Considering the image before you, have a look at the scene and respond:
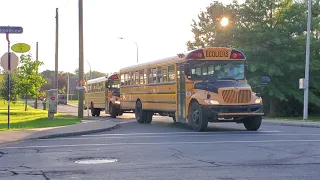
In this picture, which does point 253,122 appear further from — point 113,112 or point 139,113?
point 113,112

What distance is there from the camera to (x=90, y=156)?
11750mm

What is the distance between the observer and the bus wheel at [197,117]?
59.6ft

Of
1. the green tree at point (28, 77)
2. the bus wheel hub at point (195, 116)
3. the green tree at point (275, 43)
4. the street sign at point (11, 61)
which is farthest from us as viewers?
the green tree at point (28, 77)

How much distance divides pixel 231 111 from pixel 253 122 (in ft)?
5.71

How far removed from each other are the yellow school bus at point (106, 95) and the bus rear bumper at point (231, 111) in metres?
15.9

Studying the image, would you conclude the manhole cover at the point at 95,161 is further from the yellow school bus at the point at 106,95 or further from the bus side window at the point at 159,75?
the yellow school bus at the point at 106,95

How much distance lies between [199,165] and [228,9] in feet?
128

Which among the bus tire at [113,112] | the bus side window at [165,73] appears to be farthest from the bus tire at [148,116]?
the bus tire at [113,112]

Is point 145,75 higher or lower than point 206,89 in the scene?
higher

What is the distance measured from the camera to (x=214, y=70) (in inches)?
760

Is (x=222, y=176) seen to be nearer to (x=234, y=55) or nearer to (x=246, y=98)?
(x=246, y=98)

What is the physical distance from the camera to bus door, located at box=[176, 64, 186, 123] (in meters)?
19.8

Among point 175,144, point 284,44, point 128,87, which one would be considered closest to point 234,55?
point 175,144

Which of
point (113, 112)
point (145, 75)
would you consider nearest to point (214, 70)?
point (145, 75)
